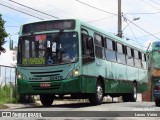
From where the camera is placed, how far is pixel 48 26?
15688mm

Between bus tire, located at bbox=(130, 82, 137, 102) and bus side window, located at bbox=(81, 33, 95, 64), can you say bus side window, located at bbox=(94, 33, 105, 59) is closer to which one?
bus side window, located at bbox=(81, 33, 95, 64)

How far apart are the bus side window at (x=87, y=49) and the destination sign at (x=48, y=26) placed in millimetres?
657

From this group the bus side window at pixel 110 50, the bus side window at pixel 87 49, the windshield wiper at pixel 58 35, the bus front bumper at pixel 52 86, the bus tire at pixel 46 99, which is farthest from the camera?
the bus side window at pixel 110 50

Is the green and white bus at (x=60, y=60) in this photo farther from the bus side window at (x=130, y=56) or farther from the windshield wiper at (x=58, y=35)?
the bus side window at (x=130, y=56)

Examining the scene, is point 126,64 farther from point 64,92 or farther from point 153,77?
point 153,77

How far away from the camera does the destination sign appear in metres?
15.5

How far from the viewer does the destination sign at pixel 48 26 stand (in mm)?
15453

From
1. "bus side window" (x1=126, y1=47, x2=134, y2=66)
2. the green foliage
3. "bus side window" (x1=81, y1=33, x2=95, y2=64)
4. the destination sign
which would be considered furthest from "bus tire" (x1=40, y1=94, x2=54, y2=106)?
"bus side window" (x1=126, y1=47, x2=134, y2=66)

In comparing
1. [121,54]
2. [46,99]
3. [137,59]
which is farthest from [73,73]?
[137,59]

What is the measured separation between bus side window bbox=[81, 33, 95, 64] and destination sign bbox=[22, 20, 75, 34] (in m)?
0.66

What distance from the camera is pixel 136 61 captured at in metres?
24.3

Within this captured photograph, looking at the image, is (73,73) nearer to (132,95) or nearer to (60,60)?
(60,60)

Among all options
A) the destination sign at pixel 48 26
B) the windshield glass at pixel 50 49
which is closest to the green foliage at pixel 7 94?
the windshield glass at pixel 50 49

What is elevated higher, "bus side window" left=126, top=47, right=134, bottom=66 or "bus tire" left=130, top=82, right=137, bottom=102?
"bus side window" left=126, top=47, right=134, bottom=66
